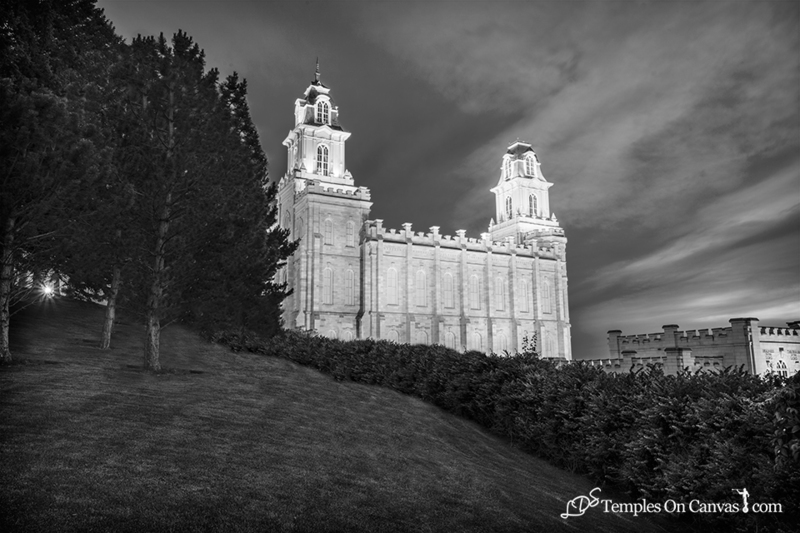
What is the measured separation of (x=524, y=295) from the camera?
55.8 m

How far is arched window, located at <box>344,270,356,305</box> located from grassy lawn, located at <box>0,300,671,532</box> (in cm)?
3343

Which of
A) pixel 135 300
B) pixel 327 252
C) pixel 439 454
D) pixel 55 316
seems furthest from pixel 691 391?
pixel 327 252

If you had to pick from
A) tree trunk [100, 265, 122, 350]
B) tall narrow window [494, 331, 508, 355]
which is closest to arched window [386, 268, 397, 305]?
tall narrow window [494, 331, 508, 355]

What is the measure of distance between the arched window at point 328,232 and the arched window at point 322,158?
9.51 metres

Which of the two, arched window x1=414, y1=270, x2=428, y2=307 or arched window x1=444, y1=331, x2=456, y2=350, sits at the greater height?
arched window x1=414, y1=270, x2=428, y2=307

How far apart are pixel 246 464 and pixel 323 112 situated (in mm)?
53802

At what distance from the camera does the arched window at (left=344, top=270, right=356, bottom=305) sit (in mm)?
48125

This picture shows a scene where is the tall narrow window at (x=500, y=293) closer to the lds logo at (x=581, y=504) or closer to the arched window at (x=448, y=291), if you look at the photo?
the arched window at (x=448, y=291)

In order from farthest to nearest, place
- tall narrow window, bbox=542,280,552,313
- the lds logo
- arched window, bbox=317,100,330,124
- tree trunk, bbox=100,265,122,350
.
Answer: arched window, bbox=317,100,330,124
tall narrow window, bbox=542,280,552,313
tree trunk, bbox=100,265,122,350
the lds logo

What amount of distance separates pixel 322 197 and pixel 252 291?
25.0 m

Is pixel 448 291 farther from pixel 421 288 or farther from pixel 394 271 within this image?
pixel 394 271

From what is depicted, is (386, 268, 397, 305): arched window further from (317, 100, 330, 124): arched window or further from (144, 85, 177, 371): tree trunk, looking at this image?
(144, 85, 177, 371): tree trunk

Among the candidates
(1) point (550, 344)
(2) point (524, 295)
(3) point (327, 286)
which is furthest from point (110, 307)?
(1) point (550, 344)

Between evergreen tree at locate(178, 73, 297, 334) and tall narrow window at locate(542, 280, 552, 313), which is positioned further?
tall narrow window at locate(542, 280, 552, 313)
